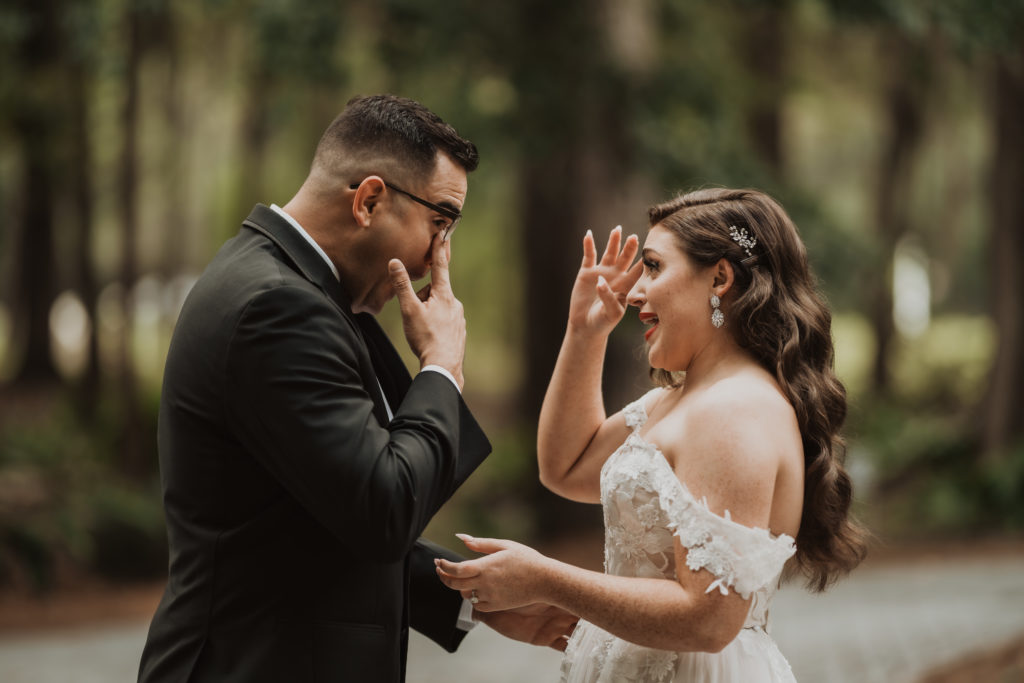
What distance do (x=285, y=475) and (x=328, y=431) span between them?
155 millimetres

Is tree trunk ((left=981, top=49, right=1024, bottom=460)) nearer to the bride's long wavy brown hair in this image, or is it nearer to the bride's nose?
the bride's long wavy brown hair

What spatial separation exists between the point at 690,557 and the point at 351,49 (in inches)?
491

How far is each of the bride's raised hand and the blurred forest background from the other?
25.9 inches

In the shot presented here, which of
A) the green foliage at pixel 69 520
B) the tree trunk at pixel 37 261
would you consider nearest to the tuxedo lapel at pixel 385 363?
the green foliage at pixel 69 520

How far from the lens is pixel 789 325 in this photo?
111 inches

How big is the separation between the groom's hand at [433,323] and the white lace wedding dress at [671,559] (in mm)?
554

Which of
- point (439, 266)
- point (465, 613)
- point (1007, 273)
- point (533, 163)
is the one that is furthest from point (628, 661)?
point (1007, 273)

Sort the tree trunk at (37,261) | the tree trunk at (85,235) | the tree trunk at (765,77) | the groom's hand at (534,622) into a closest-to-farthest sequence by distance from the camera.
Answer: the groom's hand at (534,622) < the tree trunk at (85,235) < the tree trunk at (765,77) < the tree trunk at (37,261)

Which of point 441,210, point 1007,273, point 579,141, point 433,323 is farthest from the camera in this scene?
point 1007,273

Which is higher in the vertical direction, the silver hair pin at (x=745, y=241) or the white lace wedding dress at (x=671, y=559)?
the silver hair pin at (x=745, y=241)

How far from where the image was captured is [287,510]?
8.15ft

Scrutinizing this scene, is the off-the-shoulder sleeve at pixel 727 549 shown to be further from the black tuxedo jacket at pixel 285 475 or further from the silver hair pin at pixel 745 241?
the silver hair pin at pixel 745 241

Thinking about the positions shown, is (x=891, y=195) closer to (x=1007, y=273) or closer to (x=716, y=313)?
(x=1007, y=273)

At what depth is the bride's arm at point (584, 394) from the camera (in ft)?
10.4
